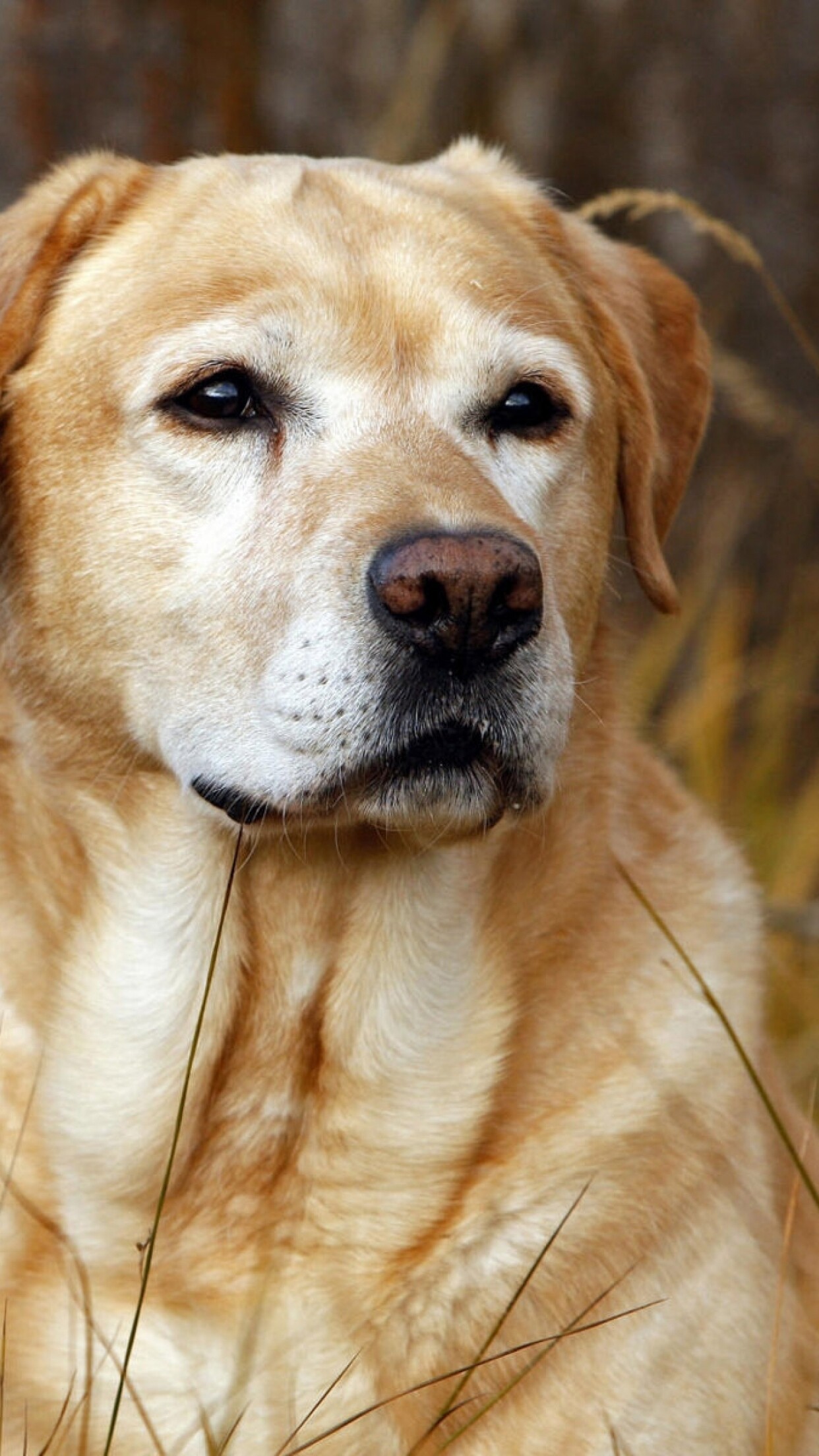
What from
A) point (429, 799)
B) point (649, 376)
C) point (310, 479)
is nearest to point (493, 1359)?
point (429, 799)

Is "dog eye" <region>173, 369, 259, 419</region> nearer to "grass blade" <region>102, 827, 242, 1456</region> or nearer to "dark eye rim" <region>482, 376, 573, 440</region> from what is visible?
"dark eye rim" <region>482, 376, 573, 440</region>

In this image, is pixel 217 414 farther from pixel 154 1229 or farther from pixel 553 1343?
pixel 553 1343

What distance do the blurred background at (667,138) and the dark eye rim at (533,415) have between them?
188 centimetres

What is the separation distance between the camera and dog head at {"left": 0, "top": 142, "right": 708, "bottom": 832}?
241 centimetres

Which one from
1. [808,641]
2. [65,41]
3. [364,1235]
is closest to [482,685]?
[364,1235]

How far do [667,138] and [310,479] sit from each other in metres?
4.84

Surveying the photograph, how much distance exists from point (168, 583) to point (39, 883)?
0.58m

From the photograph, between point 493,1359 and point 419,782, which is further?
point 419,782

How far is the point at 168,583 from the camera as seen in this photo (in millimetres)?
2609

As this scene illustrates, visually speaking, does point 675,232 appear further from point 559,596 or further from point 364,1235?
point 364,1235

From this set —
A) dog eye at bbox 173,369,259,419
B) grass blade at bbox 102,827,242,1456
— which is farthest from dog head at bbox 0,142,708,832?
grass blade at bbox 102,827,242,1456

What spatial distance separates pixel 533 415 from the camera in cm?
292

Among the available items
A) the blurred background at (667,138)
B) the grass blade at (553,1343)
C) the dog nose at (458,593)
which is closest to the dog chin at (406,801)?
the dog nose at (458,593)

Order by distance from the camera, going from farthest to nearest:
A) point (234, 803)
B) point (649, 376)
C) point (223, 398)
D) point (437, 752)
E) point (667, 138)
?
1. point (667, 138)
2. point (649, 376)
3. point (223, 398)
4. point (234, 803)
5. point (437, 752)
